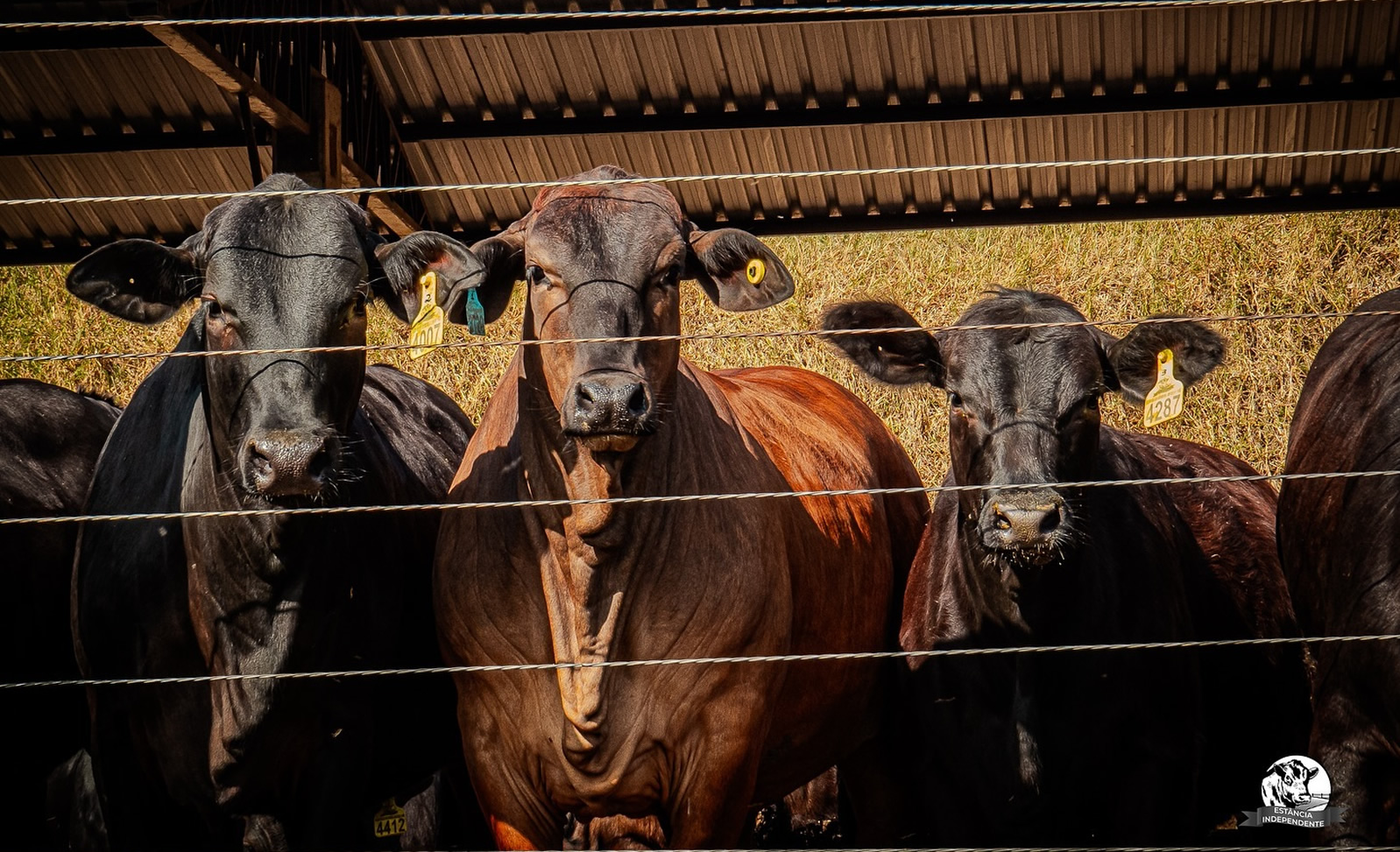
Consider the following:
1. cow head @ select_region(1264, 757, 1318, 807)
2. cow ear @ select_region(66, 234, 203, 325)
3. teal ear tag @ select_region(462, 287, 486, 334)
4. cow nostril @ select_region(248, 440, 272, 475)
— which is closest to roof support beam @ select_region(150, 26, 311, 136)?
cow ear @ select_region(66, 234, 203, 325)

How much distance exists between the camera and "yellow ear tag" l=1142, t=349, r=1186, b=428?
5.48m

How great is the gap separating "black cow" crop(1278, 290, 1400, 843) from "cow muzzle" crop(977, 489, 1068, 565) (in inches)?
40.1

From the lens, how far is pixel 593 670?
4.62 metres

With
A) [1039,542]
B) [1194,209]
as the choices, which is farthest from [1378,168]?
[1039,542]

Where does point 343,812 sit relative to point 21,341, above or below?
below

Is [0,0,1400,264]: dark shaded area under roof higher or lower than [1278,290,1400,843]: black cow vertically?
higher

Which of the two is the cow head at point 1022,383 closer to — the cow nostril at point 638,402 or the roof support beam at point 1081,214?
the cow nostril at point 638,402

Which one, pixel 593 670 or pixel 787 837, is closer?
pixel 593 670

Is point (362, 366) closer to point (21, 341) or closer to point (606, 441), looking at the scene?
point (606, 441)

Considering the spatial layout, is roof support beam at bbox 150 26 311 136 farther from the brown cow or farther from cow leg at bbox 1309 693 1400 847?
cow leg at bbox 1309 693 1400 847

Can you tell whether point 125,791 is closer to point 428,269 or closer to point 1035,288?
point 428,269

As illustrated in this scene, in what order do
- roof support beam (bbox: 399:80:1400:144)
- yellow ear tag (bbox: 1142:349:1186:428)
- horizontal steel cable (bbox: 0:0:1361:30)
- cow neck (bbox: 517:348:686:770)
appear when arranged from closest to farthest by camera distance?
horizontal steel cable (bbox: 0:0:1361:30) → cow neck (bbox: 517:348:686:770) → yellow ear tag (bbox: 1142:349:1186:428) → roof support beam (bbox: 399:80:1400:144)

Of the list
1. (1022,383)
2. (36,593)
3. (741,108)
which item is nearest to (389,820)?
(36,593)

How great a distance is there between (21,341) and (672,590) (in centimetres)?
Result: 871
